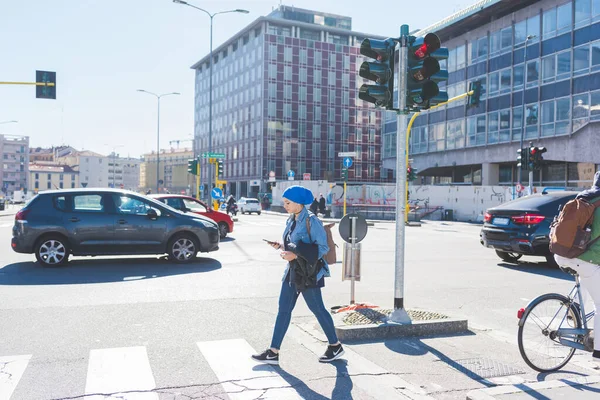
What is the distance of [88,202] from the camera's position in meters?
11.6

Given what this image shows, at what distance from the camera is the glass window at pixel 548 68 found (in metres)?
38.2

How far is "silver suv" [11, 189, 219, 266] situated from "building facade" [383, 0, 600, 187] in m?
30.8

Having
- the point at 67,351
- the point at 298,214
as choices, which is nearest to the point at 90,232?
the point at 67,351

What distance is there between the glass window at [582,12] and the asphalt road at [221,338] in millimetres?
30288

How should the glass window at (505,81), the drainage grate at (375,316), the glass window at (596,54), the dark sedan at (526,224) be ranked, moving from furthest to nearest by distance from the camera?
the glass window at (505,81) < the glass window at (596,54) < the dark sedan at (526,224) < the drainage grate at (375,316)

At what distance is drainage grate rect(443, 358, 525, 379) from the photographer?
15.9 ft

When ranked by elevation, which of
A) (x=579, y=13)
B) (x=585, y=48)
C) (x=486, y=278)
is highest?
(x=579, y=13)

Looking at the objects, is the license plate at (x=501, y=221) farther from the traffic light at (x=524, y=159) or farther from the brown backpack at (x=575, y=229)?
the traffic light at (x=524, y=159)

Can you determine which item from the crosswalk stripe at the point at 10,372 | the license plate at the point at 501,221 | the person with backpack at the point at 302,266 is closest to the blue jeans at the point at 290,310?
the person with backpack at the point at 302,266

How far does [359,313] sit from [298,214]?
2023 millimetres

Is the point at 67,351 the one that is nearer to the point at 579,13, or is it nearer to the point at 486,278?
the point at 486,278

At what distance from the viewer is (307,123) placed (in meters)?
81.4

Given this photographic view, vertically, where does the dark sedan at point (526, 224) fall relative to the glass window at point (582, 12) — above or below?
below

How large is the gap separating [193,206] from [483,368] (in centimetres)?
1464
